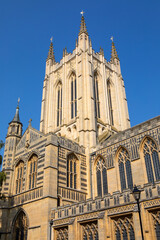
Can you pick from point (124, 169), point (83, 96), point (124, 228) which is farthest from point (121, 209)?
point (83, 96)

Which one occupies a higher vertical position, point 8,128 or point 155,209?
point 8,128

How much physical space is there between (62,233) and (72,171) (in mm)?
7663

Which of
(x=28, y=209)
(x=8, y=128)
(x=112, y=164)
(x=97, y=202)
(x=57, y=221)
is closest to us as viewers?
(x=97, y=202)

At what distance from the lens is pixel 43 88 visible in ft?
153

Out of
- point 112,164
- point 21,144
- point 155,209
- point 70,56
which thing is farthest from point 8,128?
point 155,209

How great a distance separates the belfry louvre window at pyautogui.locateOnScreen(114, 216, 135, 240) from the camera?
639 inches

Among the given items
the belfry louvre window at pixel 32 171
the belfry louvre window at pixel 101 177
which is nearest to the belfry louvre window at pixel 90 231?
the belfry louvre window at pixel 101 177

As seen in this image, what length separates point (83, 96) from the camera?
36219 mm

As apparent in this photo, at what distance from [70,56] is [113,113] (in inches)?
511

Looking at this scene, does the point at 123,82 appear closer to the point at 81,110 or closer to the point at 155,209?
the point at 81,110

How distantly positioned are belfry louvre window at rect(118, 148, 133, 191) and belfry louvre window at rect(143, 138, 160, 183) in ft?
6.83

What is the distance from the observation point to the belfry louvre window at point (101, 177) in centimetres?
2662

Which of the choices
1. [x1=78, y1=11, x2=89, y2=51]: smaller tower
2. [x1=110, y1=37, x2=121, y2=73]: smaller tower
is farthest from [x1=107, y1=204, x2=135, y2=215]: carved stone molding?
[x1=110, y1=37, x2=121, y2=73]: smaller tower

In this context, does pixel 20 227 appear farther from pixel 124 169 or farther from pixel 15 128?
pixel 15 128
